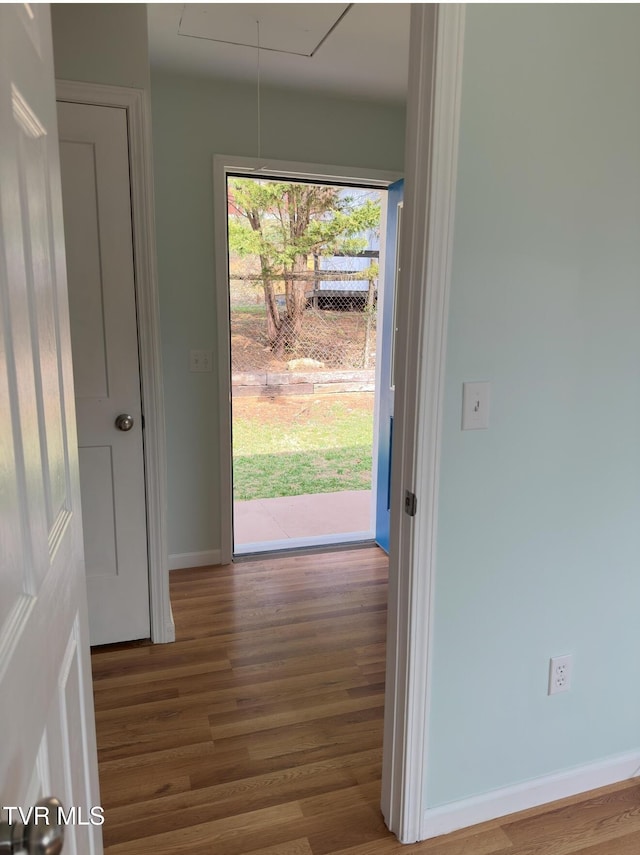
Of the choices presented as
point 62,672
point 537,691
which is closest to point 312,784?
point 537,691

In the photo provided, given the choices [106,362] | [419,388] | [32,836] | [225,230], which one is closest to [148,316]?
[106,362]

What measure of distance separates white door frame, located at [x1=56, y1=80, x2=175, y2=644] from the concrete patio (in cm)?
116

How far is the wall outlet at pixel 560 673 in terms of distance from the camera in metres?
1.63

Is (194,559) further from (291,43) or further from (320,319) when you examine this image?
(291,43)

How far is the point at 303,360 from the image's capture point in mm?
4645

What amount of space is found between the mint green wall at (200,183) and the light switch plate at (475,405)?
1937 mm

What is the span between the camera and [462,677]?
1535 mm

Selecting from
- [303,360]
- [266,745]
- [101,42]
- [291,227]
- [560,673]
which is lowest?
[266,745]

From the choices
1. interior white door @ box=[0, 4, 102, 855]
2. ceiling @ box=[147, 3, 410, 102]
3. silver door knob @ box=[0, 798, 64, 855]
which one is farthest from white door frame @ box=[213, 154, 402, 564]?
silver door knob @ box=[0, 798, 64, 855]

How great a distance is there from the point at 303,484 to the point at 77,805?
3914 mm

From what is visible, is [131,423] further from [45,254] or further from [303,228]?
[303,228]

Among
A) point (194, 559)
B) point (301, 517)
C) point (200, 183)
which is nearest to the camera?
point (200, 183)

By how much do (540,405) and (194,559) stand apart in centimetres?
231

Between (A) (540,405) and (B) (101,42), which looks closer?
(A) (540,405)
